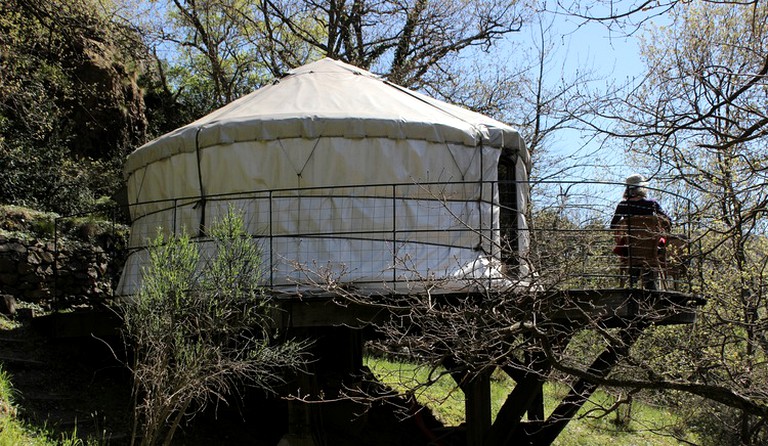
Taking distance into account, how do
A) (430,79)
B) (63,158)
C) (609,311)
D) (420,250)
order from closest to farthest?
(609,311) < (420,250) < (63,158) < (430,79)

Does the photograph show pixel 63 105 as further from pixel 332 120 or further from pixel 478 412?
pixel 478 412

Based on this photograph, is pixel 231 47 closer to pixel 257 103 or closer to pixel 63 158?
pixel 63 158

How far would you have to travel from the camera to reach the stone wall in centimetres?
1020

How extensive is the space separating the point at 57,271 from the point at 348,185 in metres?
5.46

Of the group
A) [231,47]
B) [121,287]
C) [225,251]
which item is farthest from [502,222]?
[231,47]

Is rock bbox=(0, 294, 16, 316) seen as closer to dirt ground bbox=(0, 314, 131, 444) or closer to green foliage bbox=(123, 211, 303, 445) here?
dirt ground bbox=(0, 314, 131, 444)

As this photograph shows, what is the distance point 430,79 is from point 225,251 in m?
11.7

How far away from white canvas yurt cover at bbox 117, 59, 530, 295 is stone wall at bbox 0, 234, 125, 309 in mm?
2665

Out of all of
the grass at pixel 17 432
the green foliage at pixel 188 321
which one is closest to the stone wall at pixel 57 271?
the grass at pixel 17 432

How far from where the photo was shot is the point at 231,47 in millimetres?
18078

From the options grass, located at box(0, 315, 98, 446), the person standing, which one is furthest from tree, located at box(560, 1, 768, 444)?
grass, located at box(0, 315, 98, 446)

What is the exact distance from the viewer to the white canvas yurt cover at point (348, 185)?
7.37m

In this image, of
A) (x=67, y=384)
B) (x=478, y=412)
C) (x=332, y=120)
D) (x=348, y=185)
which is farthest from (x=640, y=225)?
(x=67, y=384)

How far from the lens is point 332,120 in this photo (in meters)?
7.38
